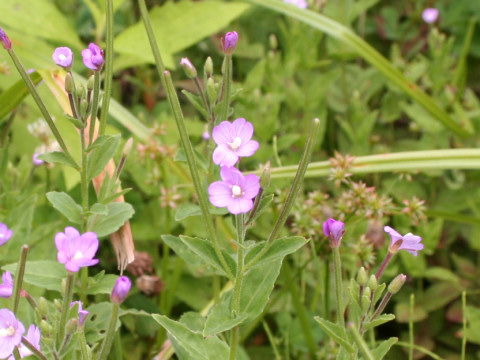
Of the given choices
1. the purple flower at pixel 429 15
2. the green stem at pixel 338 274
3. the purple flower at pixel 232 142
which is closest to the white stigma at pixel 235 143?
the purple flower at pixel 232 142

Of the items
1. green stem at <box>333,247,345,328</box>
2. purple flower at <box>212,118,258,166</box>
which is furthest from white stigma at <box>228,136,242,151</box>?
green stem at <box>333,247,345,328</box>

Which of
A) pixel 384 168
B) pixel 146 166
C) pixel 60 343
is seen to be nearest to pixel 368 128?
pixel 384 168

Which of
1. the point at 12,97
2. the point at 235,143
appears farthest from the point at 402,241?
the point at 12,97

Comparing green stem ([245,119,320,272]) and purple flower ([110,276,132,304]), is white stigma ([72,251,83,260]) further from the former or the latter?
green stem ([245,119,320,272])

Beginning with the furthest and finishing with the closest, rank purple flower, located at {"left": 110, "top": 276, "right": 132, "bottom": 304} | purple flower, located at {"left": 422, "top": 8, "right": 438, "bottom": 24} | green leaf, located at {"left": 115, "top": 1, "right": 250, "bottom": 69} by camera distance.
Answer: purple flower, located at {"left": 422, "top": 8, "right": 438, "bottom": 24}
green leaf, located at {"left": 115, "top": 1, "right": 250, "bottom": 69}
purple flower, located at {"left": 110, "top": 276, "right": 132, "bottom": 304}

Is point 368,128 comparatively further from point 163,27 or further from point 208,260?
point 208,260

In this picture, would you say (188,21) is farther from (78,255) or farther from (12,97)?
(78,255)
